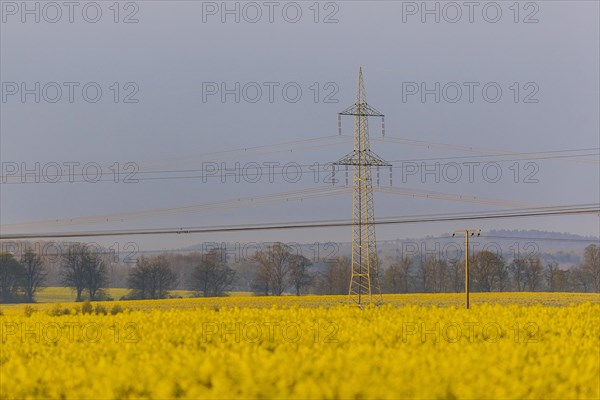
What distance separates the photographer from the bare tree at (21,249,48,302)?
93.4 m

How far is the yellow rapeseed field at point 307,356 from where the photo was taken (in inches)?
494

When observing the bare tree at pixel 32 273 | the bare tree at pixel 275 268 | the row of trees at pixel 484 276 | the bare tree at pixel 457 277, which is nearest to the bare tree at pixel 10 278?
the bare tree at pixel 32 273

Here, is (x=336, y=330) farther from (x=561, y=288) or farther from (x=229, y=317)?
(x=561, y=288)

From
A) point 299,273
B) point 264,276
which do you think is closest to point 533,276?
point 299,273

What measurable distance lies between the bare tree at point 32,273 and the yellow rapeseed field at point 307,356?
73537mm

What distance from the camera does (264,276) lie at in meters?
104

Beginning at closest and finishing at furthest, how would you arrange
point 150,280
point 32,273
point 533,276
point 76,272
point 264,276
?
point 76,272, point 32,273, point 150,280, point 264,276, point 533,276

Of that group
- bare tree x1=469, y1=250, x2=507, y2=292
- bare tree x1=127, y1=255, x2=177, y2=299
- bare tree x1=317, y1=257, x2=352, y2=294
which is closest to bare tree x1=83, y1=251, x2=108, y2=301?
bare tree x1=127, y1=255, x2=177, y2=299

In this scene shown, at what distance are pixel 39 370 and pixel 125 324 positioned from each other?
615 centimetres

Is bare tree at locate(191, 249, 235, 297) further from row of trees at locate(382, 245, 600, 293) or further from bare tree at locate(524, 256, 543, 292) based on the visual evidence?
bare tree at locate(524, 256, 543, 292)

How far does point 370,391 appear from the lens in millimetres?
12031

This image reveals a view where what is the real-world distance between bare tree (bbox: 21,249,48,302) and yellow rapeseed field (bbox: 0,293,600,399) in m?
73.5

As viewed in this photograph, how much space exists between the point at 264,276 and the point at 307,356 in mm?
90044

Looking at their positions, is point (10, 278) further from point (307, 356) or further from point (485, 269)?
point (307, 356)
